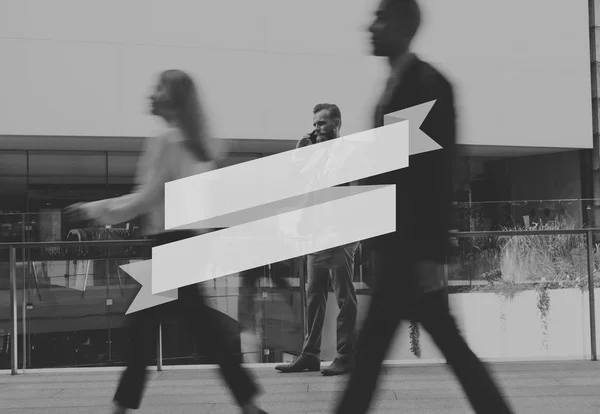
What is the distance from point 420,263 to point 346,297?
260 cm

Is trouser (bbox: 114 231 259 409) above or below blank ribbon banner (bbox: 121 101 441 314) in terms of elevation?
below

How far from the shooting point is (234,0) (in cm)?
1795

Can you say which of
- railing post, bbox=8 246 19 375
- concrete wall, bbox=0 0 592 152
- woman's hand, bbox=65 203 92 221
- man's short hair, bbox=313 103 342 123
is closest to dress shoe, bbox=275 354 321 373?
man's short hair, bbox=313 103 342 123

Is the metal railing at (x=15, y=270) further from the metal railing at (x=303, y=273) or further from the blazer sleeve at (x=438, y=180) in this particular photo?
the blazer sleeve at (x=438, y=180)

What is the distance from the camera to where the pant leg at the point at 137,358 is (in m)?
3.49

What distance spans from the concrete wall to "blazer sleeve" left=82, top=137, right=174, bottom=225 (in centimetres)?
1324

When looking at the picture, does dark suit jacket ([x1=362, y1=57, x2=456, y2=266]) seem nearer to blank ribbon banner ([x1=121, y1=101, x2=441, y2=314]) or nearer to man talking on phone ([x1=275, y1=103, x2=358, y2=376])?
blank ribbon banner ([x1=121, y1=101, x2=441, y2=314])

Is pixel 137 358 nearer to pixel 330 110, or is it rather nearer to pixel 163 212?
pixel 163 212

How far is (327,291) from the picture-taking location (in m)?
5.70

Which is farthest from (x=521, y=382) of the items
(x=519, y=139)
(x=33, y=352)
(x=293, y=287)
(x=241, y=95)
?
(x=519, y=139)

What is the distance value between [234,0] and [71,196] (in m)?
6.83

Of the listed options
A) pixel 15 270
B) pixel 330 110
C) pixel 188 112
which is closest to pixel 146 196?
pixel 188 112

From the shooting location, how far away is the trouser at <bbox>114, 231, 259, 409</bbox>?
3.40 m

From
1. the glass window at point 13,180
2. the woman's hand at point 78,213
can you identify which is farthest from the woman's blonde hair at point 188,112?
the glass window at point 13,180
